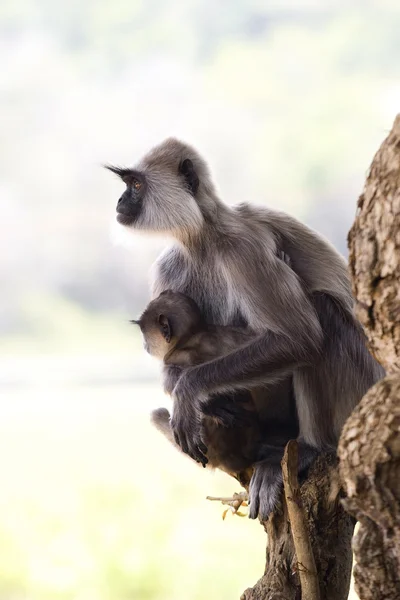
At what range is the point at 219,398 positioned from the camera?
3.07 m

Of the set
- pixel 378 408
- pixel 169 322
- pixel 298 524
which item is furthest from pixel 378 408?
pixel 169 322

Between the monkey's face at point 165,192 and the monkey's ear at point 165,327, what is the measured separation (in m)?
→ 0.35

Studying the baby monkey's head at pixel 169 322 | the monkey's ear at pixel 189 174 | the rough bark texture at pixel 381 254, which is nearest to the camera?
the rough bark texture at pixel 381 254

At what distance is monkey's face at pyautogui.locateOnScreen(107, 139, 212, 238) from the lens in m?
3.12

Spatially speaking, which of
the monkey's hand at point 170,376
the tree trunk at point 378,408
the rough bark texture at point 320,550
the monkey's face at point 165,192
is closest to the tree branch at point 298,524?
the rough bark texture at point 320,550

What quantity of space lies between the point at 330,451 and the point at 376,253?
1.32 m

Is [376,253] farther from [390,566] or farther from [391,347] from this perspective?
[390,566]

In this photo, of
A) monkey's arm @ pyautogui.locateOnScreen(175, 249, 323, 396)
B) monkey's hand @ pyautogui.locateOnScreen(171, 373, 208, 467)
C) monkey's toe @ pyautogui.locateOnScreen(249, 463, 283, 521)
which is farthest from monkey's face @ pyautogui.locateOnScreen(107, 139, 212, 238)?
monkey's toe @ pyautogui.locateOnScreen(249, 463, 283, 521)

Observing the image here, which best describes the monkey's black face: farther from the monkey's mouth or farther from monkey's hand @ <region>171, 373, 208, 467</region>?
monkey's hand @ <region>171, 373, 208, 467</region>

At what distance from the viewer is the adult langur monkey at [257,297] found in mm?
2934

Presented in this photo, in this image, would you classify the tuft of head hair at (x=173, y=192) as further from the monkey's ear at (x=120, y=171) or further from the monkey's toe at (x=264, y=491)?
the monkey's toe at (x=264, y=491)

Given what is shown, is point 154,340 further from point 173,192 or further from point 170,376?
point 173,192

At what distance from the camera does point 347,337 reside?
3.08 metres

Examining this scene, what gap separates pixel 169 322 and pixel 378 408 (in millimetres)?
1508
